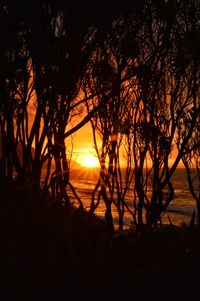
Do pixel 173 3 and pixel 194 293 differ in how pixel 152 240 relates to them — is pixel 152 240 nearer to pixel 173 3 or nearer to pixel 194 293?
pixel 194 293

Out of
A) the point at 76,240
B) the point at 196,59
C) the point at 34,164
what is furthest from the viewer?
the point at 196,59

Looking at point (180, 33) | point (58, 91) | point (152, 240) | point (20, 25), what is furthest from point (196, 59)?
point (152, 240)

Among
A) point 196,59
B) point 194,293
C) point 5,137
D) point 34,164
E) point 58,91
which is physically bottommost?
point 194,293

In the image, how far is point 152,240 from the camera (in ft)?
18.1

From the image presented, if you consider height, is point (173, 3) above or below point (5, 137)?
above

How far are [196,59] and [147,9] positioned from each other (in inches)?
77.8

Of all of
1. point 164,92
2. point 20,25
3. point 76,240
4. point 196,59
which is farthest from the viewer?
point 164,92

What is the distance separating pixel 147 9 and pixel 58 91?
3.88 meters

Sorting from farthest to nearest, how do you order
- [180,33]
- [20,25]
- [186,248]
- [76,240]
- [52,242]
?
[180,33], [20,25], [76,240], [186,248], [52,242]

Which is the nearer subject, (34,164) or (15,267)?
(15,267)

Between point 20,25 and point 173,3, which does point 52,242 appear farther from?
point 173,3

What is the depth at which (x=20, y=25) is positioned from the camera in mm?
9641

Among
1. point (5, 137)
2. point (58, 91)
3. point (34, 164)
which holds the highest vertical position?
point (58, 91)

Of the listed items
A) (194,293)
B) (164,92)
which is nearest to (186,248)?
(194,293)
